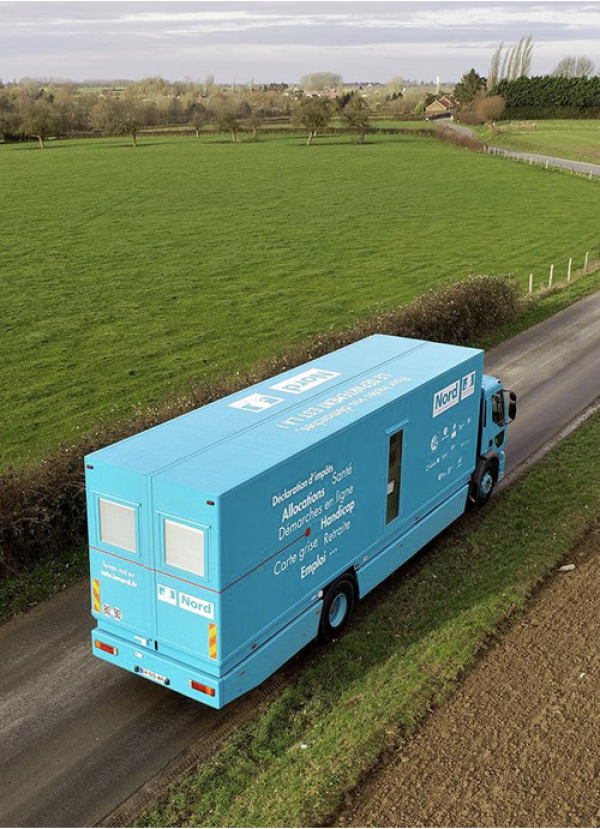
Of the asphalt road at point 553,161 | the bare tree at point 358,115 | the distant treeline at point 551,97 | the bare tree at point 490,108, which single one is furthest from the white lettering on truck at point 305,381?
the distant treeline at point 551,97

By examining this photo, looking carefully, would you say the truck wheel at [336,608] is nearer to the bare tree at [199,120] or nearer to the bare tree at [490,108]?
the bare tree at [199,120]

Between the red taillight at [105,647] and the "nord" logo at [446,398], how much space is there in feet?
19.7

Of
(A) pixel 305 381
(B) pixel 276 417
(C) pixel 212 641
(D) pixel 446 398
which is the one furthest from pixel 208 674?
(D) pixel 446 398

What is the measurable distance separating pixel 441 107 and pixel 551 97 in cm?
5238

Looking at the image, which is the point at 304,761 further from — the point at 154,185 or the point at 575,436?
the point at 154,185

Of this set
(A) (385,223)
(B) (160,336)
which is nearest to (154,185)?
(A) (385,223)

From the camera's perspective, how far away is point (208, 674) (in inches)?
381

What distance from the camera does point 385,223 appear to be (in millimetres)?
48594

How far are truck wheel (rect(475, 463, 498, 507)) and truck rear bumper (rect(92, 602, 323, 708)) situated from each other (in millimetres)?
5605

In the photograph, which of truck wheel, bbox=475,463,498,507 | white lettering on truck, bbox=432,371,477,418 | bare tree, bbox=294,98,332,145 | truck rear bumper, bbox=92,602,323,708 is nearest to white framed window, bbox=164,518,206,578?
truck rear bumper, bbox=92,602,323,708

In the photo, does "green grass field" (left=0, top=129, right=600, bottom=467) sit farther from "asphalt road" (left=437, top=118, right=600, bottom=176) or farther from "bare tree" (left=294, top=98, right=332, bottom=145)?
"bare tree" (left=294, top=98, right=332, bottom=145)

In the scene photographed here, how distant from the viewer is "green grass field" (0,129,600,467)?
2425 cm

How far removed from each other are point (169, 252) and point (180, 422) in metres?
31.3

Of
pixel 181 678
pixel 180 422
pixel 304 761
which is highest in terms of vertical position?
pixel 180 422
